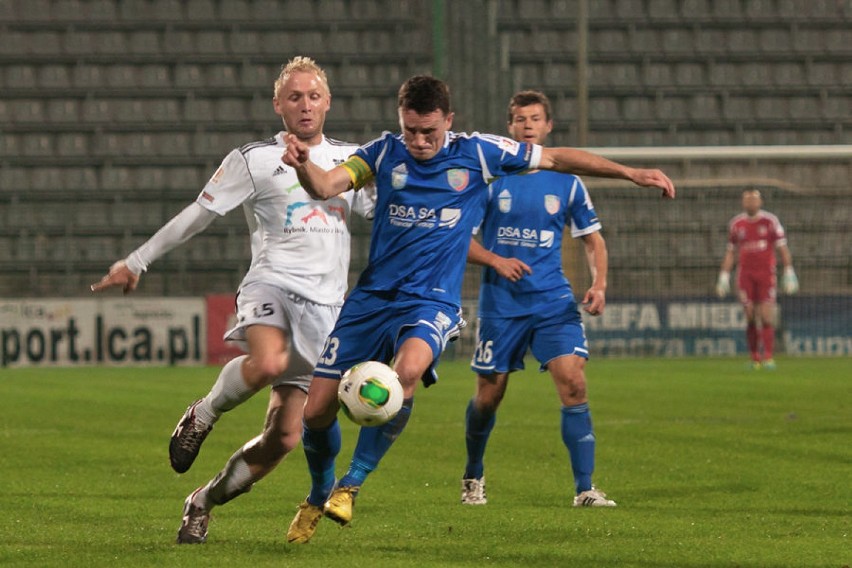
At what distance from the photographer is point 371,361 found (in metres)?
5.29

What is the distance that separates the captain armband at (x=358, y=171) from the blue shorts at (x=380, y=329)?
0.41 metres

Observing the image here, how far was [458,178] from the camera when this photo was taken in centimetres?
565

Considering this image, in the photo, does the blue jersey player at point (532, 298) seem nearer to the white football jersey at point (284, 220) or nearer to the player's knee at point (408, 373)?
the white football jersey at point (284, 220)

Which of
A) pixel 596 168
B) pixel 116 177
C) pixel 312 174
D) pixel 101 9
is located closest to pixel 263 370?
pixel 312 174

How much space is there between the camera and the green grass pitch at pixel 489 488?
17.5 ft

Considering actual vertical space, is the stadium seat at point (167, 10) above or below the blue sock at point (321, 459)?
above

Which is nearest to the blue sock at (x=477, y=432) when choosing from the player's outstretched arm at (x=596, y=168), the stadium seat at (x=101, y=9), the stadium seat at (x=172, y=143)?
the player's outstretched arm at (x=596, y=168)

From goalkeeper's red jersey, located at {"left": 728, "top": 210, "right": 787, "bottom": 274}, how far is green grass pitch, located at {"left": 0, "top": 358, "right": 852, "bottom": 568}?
4.52 m

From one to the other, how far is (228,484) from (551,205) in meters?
2.57

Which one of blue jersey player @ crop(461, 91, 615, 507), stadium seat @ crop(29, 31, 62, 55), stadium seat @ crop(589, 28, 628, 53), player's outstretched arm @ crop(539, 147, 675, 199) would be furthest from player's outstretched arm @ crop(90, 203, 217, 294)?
stadium seat @ crop(589, 28, 628, 53)

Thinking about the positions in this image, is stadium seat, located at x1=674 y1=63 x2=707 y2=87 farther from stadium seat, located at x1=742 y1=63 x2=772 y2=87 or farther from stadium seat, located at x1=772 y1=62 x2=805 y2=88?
stadium seat, located at x1=772 y1=62 x2=805 y2=88

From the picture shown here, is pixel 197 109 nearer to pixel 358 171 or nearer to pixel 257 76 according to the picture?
pixel 257 76

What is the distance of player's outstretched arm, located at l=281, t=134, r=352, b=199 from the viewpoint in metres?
4.98

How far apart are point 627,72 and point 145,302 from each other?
10.3m
